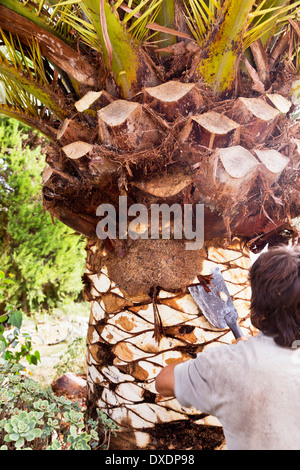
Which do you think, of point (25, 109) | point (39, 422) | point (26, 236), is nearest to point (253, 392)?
point (39, 422)

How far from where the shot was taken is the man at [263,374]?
0.94 meters

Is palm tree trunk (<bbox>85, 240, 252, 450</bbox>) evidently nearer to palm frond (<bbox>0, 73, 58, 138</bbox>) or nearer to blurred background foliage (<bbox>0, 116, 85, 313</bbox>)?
palm frond (<bbox>0, 73, 58, 138</bbox>)

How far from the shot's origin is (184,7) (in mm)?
1354

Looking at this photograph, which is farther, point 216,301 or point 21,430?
point 216,301

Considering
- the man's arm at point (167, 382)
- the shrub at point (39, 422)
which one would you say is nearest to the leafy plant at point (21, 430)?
the shrub at point (39, 422)

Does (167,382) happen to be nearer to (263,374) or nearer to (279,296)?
(263,374)

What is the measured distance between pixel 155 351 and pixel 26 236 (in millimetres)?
4314

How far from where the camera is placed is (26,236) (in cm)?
523

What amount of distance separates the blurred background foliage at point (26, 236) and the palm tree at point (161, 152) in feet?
12.7

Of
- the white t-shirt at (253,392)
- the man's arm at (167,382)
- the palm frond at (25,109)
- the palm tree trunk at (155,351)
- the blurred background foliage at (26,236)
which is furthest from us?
the blurred background foliage at (26,236)

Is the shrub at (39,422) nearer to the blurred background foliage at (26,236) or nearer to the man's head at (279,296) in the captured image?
the man's head at (279,296)
